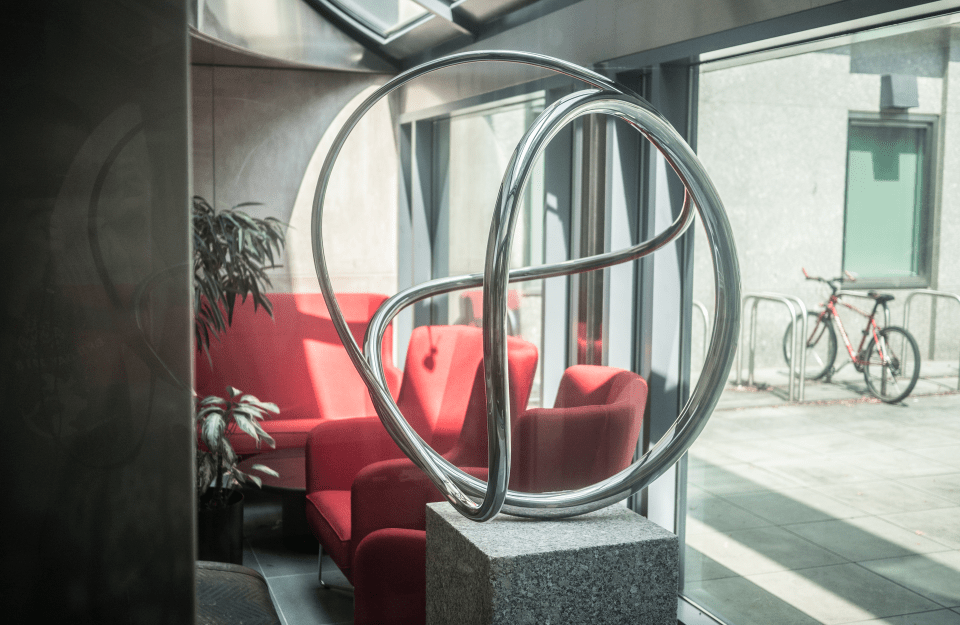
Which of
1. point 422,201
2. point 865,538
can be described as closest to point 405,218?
point 422,201

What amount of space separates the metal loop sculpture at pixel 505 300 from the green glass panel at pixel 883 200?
0.57 metres

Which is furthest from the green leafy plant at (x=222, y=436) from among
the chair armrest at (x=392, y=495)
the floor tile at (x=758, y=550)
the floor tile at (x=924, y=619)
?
the floor tile at (x=924, y=619)

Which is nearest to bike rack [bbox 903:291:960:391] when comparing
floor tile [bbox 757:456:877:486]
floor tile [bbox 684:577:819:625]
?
floor tile [bbox 757:456:877:486]

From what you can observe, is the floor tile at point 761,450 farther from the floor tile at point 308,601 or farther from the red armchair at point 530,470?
the floor tile at point 308,601

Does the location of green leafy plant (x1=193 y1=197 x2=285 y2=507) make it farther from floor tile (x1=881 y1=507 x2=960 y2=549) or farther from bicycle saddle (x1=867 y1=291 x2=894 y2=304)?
floor tile (x1=881 y1=507 x2=960 y2=549)

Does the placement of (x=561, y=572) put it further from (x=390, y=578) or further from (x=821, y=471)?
(x=821, y=471)

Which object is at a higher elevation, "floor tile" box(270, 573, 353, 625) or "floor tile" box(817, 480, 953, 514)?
"floor tile" box(817, 480, 953, 514)

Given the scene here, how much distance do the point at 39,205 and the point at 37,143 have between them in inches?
4.0

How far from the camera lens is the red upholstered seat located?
7.98 ft

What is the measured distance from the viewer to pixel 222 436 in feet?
7.89

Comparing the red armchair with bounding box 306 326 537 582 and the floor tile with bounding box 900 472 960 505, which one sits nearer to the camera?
the floor tile with bounding box 900 472 960 505

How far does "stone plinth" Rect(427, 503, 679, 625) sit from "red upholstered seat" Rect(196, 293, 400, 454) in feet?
1.76

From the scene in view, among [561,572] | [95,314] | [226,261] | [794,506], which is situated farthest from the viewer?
[794,506]

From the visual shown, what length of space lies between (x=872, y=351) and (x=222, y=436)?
182 cm
